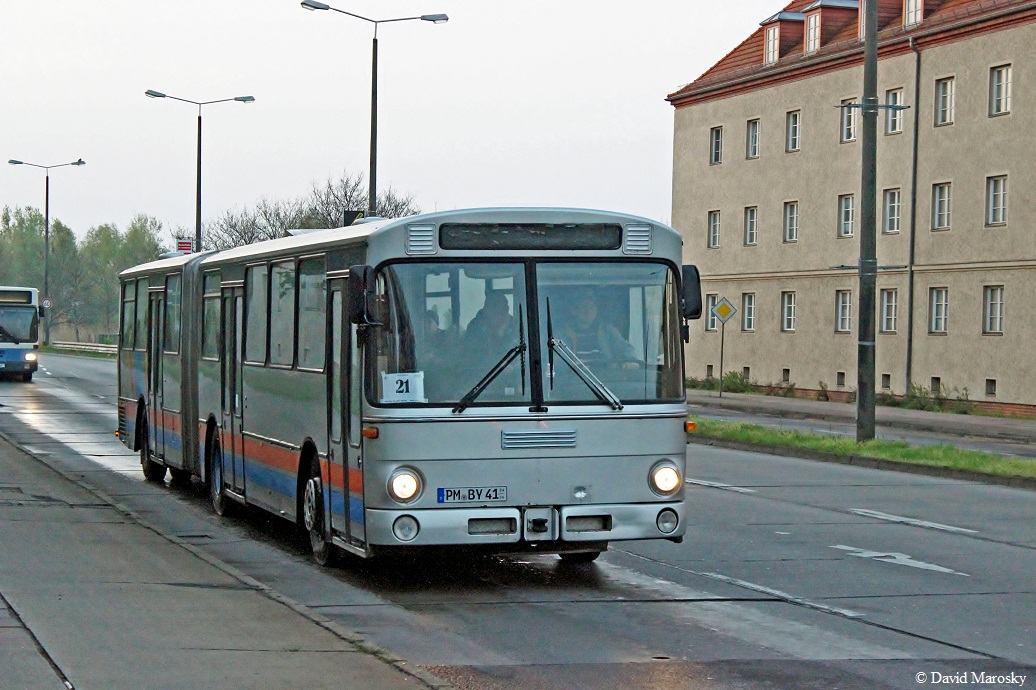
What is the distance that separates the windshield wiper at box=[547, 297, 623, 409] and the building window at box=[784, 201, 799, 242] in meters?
41.0

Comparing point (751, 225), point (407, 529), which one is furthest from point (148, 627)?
point (751, 225)

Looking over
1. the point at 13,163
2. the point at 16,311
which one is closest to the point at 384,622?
the point at 16,311

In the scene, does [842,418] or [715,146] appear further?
[715,146]

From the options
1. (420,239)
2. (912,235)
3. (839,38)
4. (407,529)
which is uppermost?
(839,38)

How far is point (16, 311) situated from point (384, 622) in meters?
44.1

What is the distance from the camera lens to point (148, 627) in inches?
349

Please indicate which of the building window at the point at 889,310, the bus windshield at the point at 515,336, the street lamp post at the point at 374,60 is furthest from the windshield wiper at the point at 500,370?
the building window at the point at 889,310

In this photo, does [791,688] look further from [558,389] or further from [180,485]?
[180,485]

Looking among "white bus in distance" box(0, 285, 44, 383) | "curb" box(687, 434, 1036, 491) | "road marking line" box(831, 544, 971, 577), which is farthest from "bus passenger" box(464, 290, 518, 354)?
"white bus in distance" box(0, 285, 44, 383)

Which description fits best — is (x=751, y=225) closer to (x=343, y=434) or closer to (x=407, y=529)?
(x=343, y=434)

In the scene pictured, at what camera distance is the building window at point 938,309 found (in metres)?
44.1

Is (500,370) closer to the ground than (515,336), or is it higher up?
closer to the ground

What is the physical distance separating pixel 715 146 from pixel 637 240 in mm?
45497

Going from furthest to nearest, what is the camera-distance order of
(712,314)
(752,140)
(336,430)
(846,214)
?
1. (712,314)
2. (752,140)
3. (846,214)
4. (336,430)
